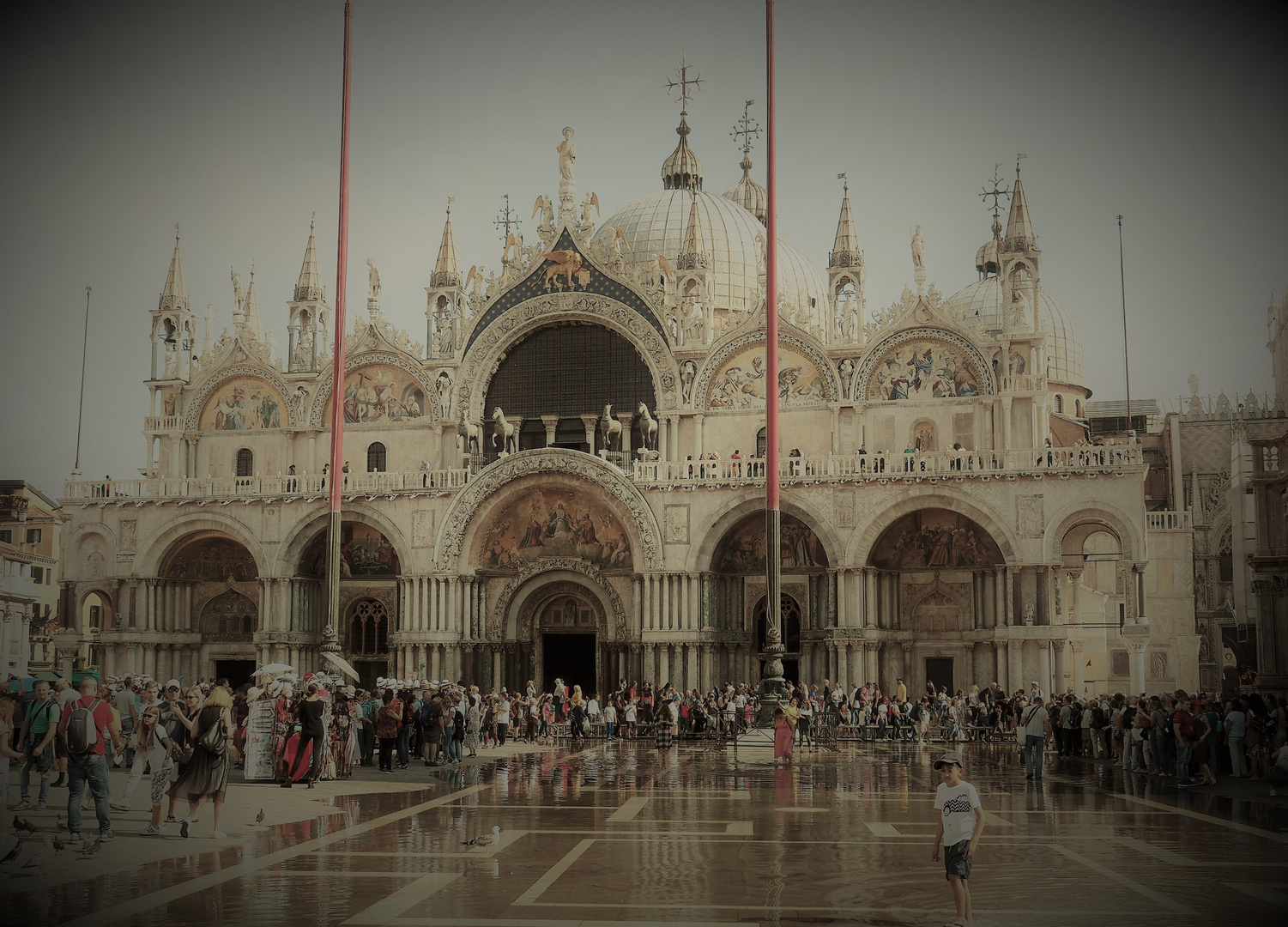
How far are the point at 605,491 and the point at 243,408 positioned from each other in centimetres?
1450

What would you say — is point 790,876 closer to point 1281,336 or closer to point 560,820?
point 560,820

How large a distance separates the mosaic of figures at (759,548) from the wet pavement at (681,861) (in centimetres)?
2015

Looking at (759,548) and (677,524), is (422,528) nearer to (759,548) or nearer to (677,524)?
(677,524)

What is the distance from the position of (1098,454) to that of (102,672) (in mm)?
33401

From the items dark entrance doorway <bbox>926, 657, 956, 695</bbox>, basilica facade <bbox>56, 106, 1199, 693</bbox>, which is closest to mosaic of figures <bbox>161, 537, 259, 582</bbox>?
basilica facade <bbox>56, 106, 1199, 693</bbox>

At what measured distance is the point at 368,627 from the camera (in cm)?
4859

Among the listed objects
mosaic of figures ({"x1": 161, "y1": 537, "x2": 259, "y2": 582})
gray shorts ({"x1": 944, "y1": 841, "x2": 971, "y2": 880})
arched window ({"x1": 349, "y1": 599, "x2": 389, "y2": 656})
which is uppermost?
mosaic of figures ({"x1": 161, "y1": 537, "x2": 259, "y2": 582})

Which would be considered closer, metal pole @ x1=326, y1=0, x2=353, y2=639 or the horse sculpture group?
metal pole @ x1=326, y1=0, x2=353, y2=639

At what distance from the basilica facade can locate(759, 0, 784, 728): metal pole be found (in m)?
9.13

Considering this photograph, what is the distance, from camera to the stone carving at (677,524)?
43250 millimetres

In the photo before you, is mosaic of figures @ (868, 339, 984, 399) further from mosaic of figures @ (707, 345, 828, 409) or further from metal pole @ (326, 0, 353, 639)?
metal pole @ (326, 0, 353, 639)

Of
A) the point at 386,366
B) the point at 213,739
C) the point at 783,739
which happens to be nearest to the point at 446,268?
the point at 386,366

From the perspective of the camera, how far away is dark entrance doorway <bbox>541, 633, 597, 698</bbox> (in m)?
47.2

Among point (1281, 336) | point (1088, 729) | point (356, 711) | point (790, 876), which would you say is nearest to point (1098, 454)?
point (1281, 336)
